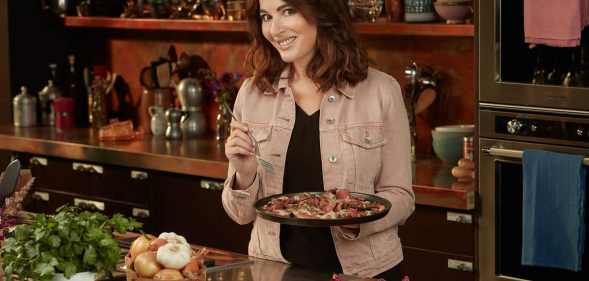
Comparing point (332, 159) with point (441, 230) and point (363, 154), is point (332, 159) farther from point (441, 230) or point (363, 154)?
point (441, 230)

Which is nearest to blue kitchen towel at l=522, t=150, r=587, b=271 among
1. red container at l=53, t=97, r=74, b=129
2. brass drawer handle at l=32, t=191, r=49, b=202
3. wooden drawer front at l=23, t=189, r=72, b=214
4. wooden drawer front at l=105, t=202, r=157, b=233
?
wooden drawer front at l=105, t=202, r=157, b=233

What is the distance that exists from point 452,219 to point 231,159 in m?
1.35

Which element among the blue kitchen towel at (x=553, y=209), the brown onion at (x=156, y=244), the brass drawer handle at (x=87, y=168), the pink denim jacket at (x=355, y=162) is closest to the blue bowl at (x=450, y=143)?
the blue kitchen towel at (x=553, y=209)

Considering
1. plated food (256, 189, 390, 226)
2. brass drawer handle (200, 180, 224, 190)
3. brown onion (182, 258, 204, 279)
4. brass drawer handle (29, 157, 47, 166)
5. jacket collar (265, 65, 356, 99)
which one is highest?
jacket collar (265, 65, 356, 99)

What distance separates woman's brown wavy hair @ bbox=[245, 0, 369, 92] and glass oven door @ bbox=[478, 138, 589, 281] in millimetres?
1148

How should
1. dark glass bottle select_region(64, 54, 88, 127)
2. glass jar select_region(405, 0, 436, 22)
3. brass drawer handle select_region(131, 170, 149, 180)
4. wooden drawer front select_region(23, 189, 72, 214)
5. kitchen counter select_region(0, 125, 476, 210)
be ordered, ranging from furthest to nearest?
dark glass bottle select_region(64, 54, 88, 127)
wooden drawer front select_region(23, 189, 72, 214)
brass drawer handle select_region(131, 170, 149, 180)
glass jar select_region(405, 0, 436, 22)
kitchen counter select_region(0, 125, 476, 210)

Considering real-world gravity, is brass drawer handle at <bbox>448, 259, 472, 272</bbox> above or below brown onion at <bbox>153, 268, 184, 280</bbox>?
below

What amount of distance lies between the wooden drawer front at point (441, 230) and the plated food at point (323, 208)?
122 cm

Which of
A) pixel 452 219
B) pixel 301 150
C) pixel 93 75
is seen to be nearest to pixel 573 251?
pixel 452 219

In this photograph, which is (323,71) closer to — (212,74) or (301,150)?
(301,150)

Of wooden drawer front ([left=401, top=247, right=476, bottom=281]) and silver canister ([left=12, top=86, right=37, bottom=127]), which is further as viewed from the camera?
silver canister ([left=12, top=86, right=37, bottom=127])

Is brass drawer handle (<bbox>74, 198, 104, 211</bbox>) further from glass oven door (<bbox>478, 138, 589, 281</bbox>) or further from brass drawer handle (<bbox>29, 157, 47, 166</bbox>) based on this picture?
glass oven door (<bbox>478, 138, 589, 281</bbox>)

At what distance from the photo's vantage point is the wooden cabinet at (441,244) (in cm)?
422

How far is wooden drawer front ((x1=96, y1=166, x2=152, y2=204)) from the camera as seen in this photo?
518cm
